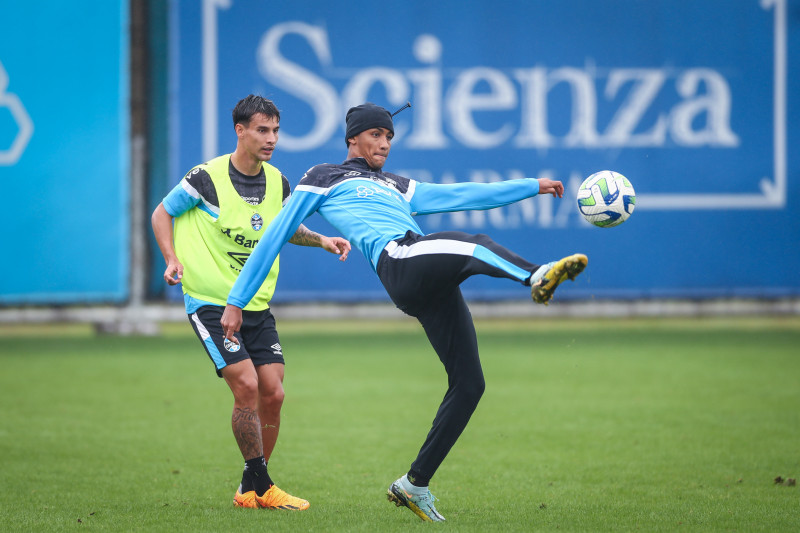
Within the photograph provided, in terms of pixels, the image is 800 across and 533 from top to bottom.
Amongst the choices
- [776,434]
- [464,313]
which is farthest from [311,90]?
[464,313]

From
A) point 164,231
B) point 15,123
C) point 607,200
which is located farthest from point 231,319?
point 15,123

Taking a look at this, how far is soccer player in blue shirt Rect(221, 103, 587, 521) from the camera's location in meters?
5.25

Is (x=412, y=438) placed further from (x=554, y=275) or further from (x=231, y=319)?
(x=554, y=275)

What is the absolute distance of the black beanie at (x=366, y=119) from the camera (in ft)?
18.8

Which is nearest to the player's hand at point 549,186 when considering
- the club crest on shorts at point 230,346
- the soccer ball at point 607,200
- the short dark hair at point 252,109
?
the soccer ball at point 607,200

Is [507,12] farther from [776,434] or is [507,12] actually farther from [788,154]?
[776,434]

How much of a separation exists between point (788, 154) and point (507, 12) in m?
4.90

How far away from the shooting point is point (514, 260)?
4918mm

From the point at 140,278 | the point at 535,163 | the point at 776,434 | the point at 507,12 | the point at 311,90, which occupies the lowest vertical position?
the point at 776,434

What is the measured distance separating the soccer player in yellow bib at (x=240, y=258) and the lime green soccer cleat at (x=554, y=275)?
159cm

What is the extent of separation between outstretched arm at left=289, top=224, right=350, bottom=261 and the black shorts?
495 mm

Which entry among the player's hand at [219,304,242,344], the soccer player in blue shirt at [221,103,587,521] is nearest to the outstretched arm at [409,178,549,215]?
the soccer player in blue shirt at [221,103,587,521]

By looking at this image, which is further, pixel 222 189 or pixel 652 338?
pixel 652 338

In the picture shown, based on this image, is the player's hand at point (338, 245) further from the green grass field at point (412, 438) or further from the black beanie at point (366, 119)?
the green grass field at point (412, 438)
